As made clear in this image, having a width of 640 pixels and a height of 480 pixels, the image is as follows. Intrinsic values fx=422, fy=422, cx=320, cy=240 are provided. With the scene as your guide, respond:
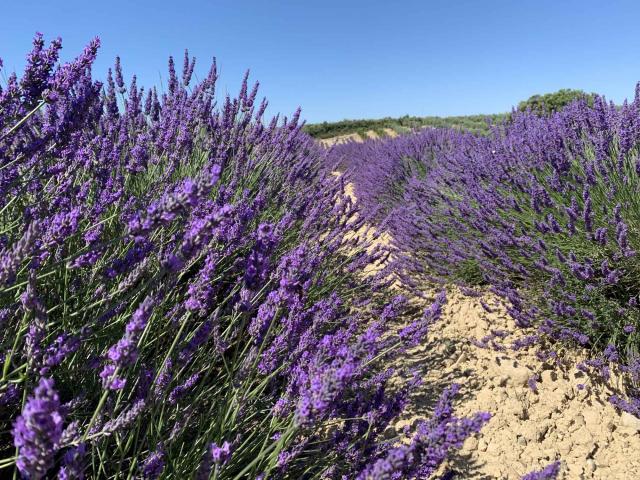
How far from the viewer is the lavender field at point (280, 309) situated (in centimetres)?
103

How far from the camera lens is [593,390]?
223cm

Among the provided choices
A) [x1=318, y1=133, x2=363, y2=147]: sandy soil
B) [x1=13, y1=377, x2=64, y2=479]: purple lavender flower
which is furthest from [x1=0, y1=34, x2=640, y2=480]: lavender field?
[x1=318, y1=133, x2=363, y2=147]: sandy soil

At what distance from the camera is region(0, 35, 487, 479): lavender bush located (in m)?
0.89

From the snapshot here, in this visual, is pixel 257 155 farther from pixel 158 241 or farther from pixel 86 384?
pixel 86 384

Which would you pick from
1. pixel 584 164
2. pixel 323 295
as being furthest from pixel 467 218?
pixel 323 295

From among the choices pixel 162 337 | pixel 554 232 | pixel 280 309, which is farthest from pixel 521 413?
Result: pixel 162 337

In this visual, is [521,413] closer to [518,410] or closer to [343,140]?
[518,410]

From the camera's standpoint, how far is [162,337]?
5.63 ft

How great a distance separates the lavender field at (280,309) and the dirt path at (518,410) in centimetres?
1

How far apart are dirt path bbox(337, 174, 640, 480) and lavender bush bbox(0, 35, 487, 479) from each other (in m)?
0.36

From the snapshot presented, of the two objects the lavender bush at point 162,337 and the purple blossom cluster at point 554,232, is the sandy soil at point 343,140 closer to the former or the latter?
the purple blossom cluster at point 554,232

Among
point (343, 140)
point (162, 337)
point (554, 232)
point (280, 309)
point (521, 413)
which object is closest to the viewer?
point (280, 309)

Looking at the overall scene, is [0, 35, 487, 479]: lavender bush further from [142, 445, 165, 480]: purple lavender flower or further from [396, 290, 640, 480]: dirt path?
[396, 290, 640, 480]: dirt path

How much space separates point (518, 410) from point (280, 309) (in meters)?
1.58
